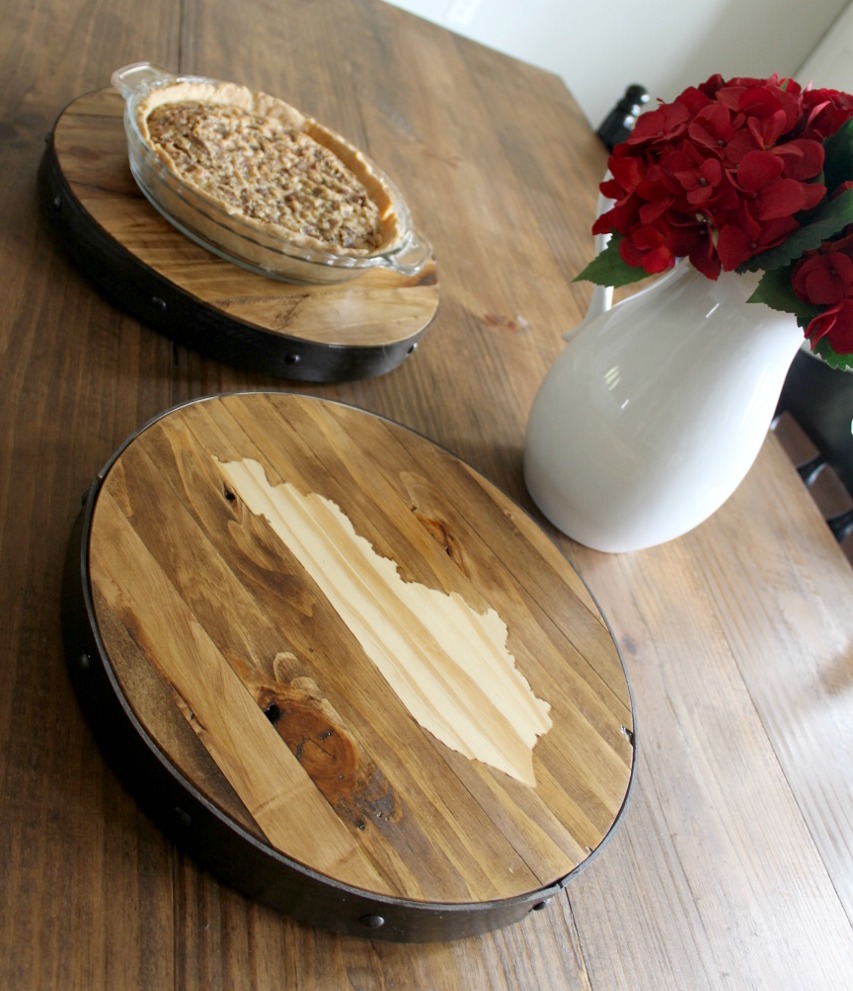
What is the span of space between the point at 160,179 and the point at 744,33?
2.87m

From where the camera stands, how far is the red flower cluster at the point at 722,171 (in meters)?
0.61

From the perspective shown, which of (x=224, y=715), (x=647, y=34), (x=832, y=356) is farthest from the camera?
(x=647, y=34)

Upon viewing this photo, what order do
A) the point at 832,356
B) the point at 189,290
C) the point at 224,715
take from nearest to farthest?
the point at 224,715, the point at 832,356, the point at 189,290

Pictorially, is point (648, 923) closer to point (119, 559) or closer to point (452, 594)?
point (452, 594)

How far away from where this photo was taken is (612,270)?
73 centimetres

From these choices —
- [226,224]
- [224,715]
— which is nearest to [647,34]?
[226,224]

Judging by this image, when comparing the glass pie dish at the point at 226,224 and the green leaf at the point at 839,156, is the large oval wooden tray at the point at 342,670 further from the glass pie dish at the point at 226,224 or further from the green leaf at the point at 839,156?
the green leaf at the point at 839,156

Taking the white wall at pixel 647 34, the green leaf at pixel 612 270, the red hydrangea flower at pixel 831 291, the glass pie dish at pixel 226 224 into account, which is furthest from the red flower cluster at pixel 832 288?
the white wall at pixel 647 34

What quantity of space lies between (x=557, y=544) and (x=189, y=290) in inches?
17.5


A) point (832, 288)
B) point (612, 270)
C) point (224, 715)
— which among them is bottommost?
point (224, 715)

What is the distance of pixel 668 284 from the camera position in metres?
0.77

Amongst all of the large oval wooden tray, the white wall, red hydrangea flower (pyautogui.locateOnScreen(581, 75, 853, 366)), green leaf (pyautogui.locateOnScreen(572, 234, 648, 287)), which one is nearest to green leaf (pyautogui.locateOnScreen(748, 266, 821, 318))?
red hydrangea flower (pyautogui.locateOnScreen(581, 75, 853, 366))

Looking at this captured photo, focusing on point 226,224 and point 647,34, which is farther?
point 647,34

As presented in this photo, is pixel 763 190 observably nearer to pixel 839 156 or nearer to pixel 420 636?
pixel 839 156
